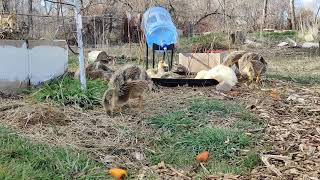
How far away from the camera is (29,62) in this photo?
16.2ft

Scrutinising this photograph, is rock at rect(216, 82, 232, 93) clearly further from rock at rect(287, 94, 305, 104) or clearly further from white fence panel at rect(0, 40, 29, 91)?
white fence panel at rect(0, 40, 29, 91)

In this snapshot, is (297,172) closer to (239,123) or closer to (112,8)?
(239,123)

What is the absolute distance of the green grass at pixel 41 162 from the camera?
2414mm

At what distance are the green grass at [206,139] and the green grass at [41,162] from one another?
495mm

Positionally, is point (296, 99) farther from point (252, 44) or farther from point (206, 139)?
point (252, 44)

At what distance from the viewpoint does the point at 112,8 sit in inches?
682

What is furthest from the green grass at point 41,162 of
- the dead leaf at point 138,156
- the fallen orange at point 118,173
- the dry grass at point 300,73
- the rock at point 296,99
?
the dry grass at point 300,73

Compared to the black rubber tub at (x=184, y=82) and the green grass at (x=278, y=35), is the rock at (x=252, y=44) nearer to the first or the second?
the green grass at (x=278, y=35)

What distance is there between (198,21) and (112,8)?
11.7 ft

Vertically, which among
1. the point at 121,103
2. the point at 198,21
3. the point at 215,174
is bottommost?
the point at 215,174

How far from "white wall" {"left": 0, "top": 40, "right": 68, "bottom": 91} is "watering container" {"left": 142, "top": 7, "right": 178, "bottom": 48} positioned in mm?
1735

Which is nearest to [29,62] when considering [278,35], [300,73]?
[300,73]

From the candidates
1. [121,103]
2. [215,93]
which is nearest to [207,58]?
[215,93]

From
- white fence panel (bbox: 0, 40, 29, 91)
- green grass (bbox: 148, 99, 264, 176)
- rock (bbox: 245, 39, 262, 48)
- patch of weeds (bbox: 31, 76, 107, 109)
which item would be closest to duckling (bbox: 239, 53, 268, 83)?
green grass (bbox: 148, 99, 264, 176)
